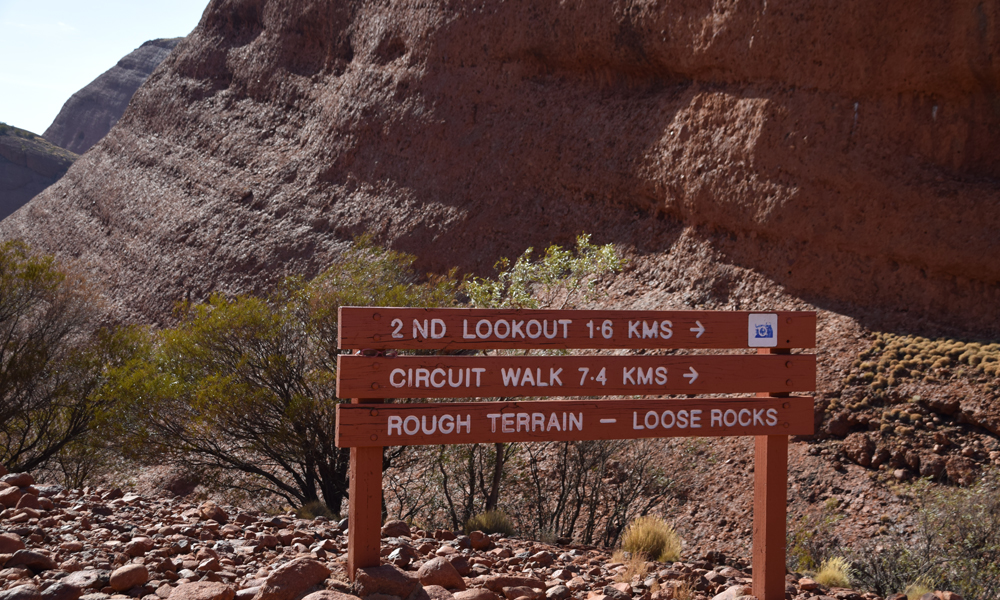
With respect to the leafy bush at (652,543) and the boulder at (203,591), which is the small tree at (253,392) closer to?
the leafy bush at (652,543)

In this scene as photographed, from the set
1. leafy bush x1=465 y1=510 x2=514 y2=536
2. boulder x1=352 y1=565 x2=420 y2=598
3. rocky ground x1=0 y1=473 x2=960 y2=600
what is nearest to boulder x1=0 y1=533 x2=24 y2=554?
rocky ground x1=0 y1=473 x2=960 y2=600

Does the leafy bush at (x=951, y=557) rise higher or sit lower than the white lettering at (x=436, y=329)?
lower

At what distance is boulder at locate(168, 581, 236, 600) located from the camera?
3.95 m

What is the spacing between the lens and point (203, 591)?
4004 millimetres

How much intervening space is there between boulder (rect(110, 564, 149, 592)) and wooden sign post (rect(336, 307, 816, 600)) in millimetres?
1179

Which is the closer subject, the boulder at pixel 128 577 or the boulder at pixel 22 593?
the boulder at pixel 22 593

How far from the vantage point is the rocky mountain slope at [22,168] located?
199 feet

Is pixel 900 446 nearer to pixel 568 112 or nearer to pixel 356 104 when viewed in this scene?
pixel 568 112

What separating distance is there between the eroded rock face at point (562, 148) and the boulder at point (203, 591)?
1284cm

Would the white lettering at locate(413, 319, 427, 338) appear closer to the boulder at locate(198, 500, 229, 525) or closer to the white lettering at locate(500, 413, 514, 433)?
the white lettering at locate(500, 413, 514, 433)

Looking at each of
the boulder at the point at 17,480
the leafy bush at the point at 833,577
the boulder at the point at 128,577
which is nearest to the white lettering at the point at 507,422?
the boulder at the point at 128,577

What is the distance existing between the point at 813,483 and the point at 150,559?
32.5 feet

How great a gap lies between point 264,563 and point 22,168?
2782 inches

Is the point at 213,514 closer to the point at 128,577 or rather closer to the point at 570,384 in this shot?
the point at 128,577
